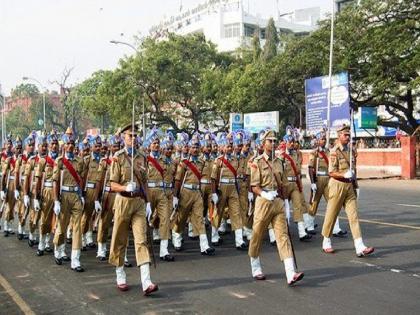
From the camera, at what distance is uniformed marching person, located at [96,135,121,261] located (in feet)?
29.5

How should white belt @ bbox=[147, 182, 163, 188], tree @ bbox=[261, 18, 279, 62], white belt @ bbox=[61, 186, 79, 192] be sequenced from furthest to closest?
tree @ bbox=[261, 18, 279, 62] → white belt @ bbox=[147, 182, 163, 188] → white belt @ bbox=[61, 186, 79, 192]

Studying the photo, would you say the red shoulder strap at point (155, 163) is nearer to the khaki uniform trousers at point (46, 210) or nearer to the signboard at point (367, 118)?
the khaki uniform trousers at point (46, 210)

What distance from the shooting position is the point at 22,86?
3423 inches

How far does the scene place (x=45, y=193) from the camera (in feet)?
30.1

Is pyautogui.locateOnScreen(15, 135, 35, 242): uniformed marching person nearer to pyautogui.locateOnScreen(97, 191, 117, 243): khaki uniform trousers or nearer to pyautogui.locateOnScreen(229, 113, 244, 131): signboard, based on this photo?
Answer: pyautogui.locateOnScreen(97, 191, 117, 243): khaki uniform trousers

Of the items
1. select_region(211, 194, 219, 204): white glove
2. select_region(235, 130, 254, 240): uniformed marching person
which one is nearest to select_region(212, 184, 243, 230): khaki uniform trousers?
select_region(211, 194, 219, 204): white glove

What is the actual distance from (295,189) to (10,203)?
20.1ft

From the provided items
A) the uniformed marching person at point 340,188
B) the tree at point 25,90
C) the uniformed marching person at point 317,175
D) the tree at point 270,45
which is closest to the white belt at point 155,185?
the uniformed marching person at point 340,188

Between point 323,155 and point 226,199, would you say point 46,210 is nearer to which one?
point 226,199

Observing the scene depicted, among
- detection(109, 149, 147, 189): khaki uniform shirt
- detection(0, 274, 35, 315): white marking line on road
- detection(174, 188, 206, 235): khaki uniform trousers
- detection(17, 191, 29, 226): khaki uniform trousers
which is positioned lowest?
detection(0, 274, 35, 315): white marking line on road

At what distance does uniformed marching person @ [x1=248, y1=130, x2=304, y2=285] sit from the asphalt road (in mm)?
372

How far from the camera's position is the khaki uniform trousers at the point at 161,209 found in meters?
8.78

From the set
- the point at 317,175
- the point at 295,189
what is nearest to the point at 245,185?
the point at 295,189

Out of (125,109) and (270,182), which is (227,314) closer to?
(270,182)
